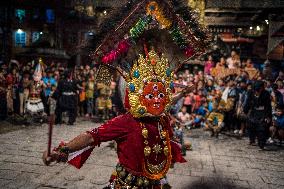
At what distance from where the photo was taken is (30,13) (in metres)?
37.1

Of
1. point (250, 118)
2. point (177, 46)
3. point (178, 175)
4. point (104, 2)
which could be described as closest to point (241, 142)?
point (250, 118)

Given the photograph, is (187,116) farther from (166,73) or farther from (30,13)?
(30,13)

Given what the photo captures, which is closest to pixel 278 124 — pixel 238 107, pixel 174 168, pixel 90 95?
pixel 238 107

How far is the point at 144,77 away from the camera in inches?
128

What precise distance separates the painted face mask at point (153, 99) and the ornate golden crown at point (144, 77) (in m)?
0.04

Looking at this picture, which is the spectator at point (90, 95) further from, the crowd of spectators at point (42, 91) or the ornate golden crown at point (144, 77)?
the ornate golden crown at point (144, 77)

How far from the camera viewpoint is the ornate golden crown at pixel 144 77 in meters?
3.20

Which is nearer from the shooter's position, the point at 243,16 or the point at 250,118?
the point at 250,118

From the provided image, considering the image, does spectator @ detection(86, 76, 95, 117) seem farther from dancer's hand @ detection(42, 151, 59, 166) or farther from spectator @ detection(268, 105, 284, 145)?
dancer's hand @ detection(42, 151, 59, 166)

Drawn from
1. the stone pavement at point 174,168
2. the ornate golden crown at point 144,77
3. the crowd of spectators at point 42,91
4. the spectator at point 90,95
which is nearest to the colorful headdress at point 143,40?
the ornate golden crown at point 144,77

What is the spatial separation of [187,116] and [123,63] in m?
10.2

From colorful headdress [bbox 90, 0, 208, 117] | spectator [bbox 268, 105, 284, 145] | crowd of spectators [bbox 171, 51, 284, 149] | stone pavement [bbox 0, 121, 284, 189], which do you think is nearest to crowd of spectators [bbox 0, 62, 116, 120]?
stone pavement [bbox 0, 121, 284, 189]

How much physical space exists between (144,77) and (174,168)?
4.45 m

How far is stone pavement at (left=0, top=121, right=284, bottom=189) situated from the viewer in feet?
20.0
